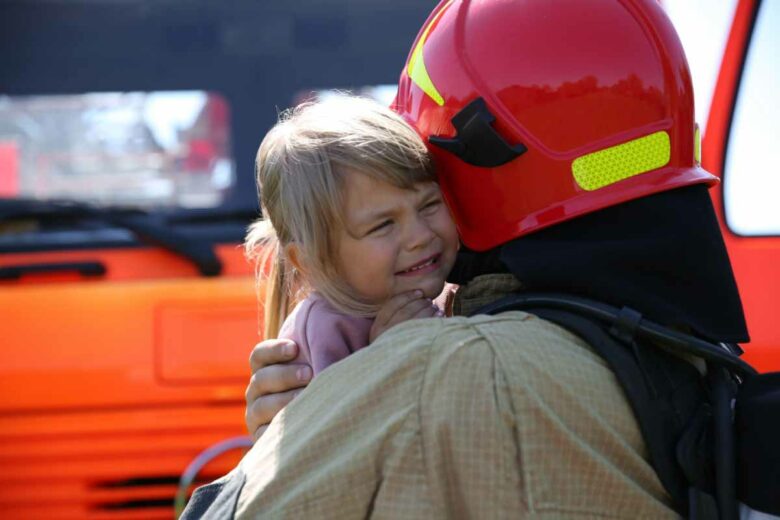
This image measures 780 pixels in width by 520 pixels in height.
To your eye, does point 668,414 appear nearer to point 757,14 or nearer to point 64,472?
point 757,14

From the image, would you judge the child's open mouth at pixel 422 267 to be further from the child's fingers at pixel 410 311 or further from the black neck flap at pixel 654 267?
the black neck flap at pixel 654 267

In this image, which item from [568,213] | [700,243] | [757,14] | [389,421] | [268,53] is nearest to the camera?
[389,421]

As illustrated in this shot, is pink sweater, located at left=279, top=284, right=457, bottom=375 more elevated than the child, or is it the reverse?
the child

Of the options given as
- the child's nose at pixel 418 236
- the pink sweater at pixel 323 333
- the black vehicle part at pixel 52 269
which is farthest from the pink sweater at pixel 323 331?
the black vehicle part at pixel 52 269

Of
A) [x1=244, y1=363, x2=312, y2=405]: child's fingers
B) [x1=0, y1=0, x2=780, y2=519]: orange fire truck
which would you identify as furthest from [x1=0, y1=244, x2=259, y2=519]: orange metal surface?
[x1=244, y1=363, x2=312, y2=405]: child's fingers

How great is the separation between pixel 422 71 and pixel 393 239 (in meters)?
0.30

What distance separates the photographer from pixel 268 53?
3.23 m

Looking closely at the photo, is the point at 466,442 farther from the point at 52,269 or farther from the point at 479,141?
the point at 52,269

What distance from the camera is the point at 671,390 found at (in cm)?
128

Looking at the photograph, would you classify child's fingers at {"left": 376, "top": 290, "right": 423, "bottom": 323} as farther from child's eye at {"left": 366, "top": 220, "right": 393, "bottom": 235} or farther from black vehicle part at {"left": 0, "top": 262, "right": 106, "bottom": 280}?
black vehicle part at {"left": 0, "top": 262, "right": 106, "bottom": 280}

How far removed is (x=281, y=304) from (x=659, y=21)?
0.92 metres

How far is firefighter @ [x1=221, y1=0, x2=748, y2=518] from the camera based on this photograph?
1.17 meters

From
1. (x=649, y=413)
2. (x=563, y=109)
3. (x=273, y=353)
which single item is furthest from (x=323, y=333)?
(x=649, y=413)

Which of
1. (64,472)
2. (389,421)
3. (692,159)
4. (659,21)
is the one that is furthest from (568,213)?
(64,472)
